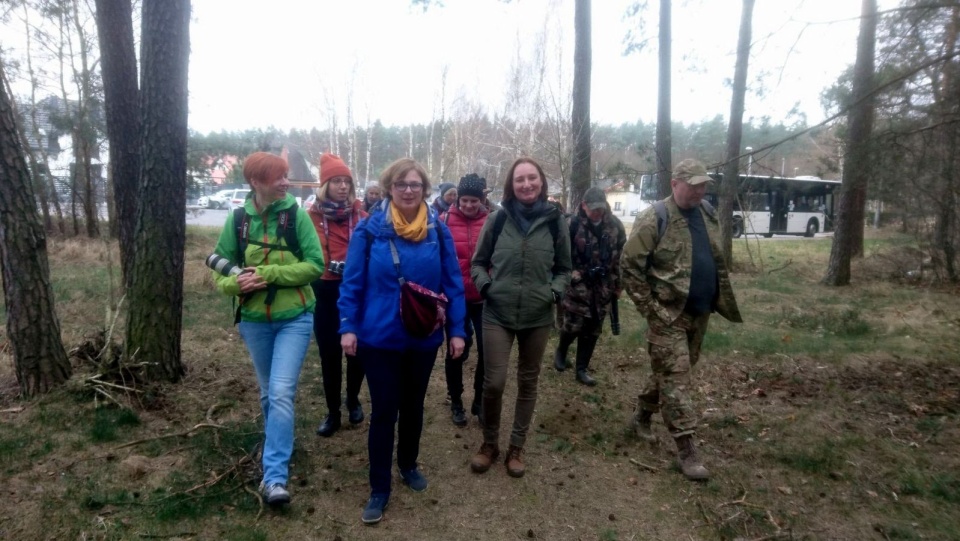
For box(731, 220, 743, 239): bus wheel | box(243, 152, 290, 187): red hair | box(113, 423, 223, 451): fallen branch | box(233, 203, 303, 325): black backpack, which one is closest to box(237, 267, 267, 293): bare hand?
box(233, 203, 303, 325): black backpack

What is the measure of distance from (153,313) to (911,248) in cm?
1340

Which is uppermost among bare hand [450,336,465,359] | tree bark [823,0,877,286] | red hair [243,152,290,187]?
tree bark [823,0,877,286]

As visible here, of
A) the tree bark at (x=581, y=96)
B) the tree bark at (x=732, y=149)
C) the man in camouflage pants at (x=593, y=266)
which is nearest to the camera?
the man in camouflage pants at (x=593, y=266)

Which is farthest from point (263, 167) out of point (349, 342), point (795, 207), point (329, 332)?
point (795, 207)

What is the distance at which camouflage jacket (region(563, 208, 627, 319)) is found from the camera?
18.1 ft

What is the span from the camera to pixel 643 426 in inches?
178

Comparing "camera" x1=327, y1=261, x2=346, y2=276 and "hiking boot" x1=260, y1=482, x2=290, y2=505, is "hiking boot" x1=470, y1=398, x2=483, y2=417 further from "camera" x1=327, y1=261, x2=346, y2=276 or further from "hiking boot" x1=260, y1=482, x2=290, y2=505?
"hiking boot" x1=260, y1=482, x2=290, y2=505

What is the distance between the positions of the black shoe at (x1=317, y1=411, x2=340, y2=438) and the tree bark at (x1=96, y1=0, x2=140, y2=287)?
9.41ft

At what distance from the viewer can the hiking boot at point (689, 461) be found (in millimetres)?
3865

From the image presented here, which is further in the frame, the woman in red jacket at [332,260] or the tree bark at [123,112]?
the tree bark at [123,112]

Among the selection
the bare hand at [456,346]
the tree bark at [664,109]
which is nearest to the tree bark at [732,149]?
the tree bark at [664,109]

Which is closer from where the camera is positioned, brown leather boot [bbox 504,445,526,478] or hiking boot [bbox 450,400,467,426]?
brown leather boot [bbox 504,445,526,478]

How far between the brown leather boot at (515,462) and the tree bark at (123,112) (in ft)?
13.7

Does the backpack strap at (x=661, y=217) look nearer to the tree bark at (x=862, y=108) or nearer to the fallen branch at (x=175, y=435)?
the tree bark at (x=862, y=108)
